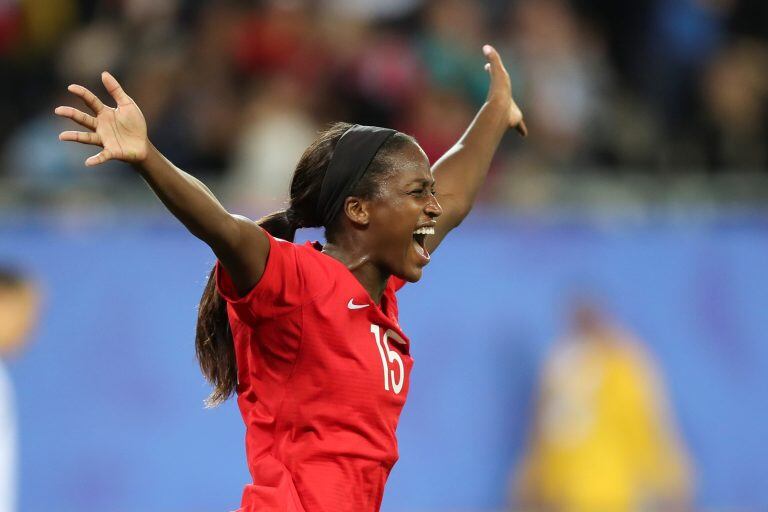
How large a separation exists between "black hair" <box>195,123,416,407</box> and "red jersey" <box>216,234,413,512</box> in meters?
0.14

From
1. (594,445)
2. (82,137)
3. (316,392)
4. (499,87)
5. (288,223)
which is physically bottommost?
(316,392)

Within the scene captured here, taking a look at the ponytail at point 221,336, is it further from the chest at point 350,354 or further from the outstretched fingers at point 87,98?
the outstretched fingers at point 87,98

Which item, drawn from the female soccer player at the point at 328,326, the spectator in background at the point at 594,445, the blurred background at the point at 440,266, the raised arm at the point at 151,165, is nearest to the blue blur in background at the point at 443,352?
the blurred background at the point at 440,266

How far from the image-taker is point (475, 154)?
4789mm

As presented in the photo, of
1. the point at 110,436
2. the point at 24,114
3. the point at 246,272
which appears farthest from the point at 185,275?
the point at 246,272

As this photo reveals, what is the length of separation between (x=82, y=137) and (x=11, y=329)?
4509 millimetres

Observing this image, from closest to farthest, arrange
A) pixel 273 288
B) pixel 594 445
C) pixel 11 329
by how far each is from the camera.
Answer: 1. pixel 273 288
2. pixel 11 329
3. pixel 594 445

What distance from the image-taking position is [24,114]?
8.51 m

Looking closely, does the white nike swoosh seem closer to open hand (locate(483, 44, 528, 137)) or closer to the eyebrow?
the eyebrow

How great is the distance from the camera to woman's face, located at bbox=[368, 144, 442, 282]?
3.81 metres

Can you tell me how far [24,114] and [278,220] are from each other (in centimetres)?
493

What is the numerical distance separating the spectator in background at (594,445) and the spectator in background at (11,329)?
2.78m

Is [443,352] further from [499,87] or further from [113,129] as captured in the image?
[113,129]

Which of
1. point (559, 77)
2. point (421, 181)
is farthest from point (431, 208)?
point (559, 77)
